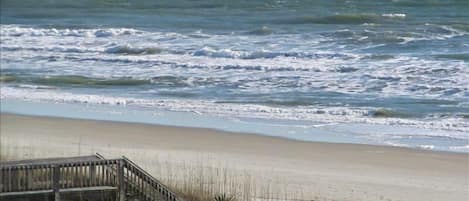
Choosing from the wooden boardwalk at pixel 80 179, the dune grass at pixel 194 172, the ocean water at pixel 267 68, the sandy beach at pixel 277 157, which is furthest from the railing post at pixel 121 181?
the ocean water at pixel 267 68

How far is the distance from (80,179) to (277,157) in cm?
560

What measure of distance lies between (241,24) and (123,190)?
101ft

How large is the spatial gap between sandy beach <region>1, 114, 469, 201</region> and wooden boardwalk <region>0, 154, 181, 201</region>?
7.31 feet

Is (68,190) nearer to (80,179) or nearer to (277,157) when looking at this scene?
(80,179)

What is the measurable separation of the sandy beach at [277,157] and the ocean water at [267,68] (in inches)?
34.4

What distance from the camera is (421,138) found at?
57.6 ft

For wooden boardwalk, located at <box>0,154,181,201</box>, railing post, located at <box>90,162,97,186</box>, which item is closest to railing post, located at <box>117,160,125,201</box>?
wooden boardwalk, located at <box>0,154,181,201</box>

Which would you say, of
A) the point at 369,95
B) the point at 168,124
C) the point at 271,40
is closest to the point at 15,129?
the point at 168,124

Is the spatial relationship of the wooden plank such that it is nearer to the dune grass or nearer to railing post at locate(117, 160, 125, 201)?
railing post at locate(117, 160, 125, 201)

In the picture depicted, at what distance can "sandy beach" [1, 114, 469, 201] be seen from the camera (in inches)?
542

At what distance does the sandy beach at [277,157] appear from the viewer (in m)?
13.8

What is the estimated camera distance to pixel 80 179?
11.0 m

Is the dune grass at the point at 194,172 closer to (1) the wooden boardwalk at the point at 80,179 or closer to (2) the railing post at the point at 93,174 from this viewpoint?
(1) the wooden boardwalk at the point at 80,179

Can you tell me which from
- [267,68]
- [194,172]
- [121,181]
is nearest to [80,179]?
[121,181]
